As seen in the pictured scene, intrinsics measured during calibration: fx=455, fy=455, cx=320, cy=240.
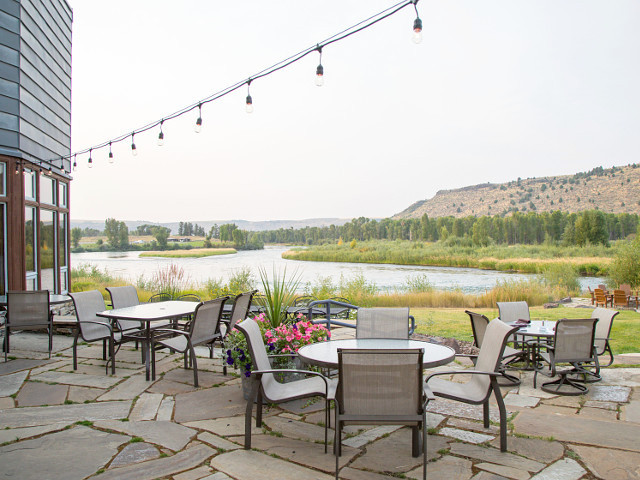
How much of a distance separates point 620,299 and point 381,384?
12.9 metres

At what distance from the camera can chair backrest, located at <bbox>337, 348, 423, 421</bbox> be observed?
7.32 feet

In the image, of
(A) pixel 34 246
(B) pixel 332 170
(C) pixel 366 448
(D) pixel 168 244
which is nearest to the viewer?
(C) pixel 366 448

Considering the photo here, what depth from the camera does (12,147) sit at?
6.84 metres

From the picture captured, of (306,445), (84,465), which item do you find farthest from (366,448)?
(84,465)

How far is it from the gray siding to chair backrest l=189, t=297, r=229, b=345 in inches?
184

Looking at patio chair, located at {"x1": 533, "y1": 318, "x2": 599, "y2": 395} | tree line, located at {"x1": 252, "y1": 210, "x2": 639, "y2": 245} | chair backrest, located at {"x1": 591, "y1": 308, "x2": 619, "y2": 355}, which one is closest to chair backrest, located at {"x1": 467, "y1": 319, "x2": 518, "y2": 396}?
patio chair, located at {"x1": 533, "y1": 318, "x2": 599, "y2": 395}

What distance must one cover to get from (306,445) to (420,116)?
22063mm

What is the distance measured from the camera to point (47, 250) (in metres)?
8.27

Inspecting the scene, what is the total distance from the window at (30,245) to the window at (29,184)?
0.21 meters

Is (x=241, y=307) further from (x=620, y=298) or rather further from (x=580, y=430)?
(x=620, y=298)

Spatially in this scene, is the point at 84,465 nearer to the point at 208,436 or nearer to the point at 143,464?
the point at 143,464

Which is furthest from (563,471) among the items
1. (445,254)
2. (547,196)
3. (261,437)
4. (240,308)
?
(547,196)

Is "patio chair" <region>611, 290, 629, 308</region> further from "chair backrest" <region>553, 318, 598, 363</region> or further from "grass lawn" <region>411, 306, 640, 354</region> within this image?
"chair backrest" <region>553, 318, 598, 363</region>

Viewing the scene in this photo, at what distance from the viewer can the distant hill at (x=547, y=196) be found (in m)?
52.1
